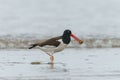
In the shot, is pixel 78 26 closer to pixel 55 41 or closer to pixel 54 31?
pixel 54 31

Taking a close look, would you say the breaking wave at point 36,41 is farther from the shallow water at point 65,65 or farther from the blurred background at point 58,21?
the shallow water at point 65,65

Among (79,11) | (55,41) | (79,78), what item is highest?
(79,11)

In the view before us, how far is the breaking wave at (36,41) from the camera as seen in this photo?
15.4 metres

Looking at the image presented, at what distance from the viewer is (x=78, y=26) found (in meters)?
17.8

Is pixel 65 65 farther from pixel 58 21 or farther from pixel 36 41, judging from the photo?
pixel 58 21

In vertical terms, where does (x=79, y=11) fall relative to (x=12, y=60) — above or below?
above

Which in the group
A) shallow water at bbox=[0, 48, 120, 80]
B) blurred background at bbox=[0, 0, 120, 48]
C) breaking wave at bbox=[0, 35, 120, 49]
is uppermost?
blurred background at bbox=[0, 0, 120, 48]

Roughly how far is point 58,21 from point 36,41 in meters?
2.54

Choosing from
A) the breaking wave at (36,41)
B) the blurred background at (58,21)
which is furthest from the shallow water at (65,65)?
the blurred background at (58,21)

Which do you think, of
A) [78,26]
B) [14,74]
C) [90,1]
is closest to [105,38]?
[78,26]

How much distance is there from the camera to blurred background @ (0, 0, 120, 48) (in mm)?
16078

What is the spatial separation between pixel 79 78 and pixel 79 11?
30.7ft

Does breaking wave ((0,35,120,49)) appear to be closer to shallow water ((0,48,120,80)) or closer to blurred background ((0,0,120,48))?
blurred background ((0,0,120,48))

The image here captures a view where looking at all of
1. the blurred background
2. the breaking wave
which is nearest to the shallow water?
the breaking wave
